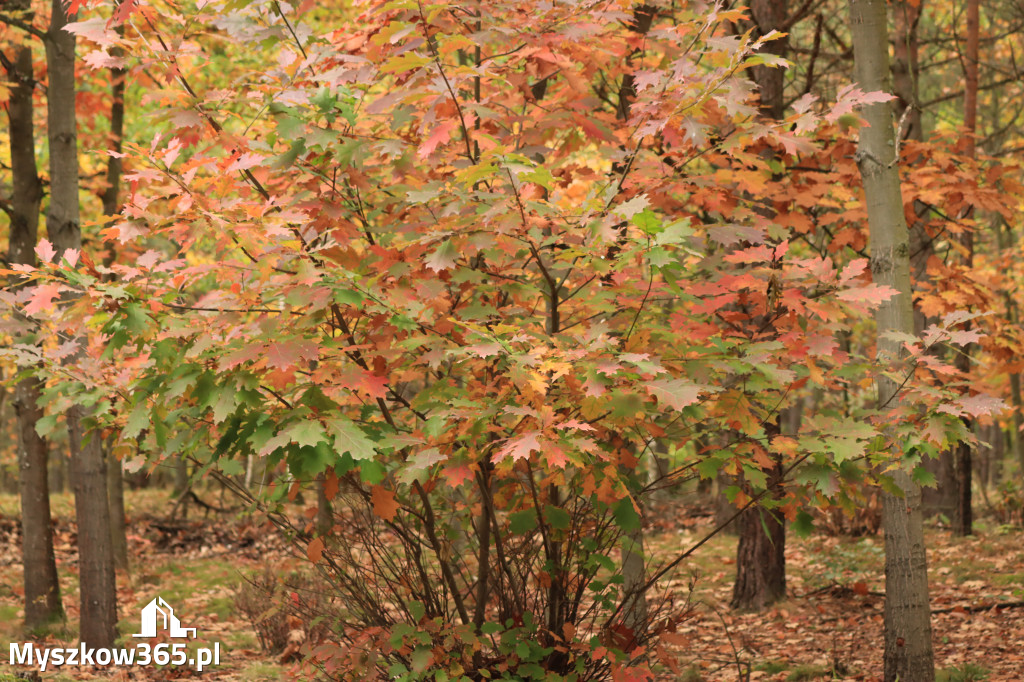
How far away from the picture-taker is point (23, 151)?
7637 millimetres

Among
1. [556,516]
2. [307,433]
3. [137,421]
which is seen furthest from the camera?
[556,516]

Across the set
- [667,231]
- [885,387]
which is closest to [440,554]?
[667,231]

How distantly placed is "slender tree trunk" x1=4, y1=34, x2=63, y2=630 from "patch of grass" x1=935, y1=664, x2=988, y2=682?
7.21 m

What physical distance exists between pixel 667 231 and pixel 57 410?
2.77 metres

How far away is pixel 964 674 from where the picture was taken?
522 centimetres

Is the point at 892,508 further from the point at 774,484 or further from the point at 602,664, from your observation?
the point at 602,664

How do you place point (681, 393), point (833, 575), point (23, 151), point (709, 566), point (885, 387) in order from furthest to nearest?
point (709, 566) → point (833, 575) → point (23, 151) → point (885, 387) → point (681, 393)

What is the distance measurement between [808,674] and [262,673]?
3870 mm

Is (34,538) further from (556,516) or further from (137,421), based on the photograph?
(556,516)

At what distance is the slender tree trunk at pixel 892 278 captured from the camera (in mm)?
4520

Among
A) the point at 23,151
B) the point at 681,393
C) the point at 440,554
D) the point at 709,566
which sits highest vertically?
the point at 23,151

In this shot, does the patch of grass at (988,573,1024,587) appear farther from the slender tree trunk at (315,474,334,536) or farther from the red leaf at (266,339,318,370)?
the red leaf at (266,339,318,370)

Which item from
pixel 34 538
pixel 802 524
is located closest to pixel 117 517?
pixel 34 538

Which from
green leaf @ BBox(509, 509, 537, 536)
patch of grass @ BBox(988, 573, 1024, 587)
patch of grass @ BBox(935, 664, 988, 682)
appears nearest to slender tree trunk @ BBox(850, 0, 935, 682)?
patch of grass @ BBox(935, 664, 988, 682)
